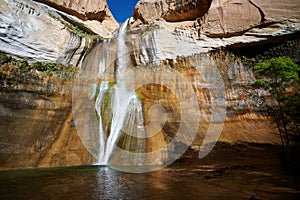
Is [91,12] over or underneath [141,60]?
over

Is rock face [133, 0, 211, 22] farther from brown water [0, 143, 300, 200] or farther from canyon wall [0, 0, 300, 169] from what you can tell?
brown water [0, 143, 300, 200]

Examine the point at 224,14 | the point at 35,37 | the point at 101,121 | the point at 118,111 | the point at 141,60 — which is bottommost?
the point at 101,121

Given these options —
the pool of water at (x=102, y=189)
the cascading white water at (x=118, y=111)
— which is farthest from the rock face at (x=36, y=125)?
the pool of water at (x=102, y=189)

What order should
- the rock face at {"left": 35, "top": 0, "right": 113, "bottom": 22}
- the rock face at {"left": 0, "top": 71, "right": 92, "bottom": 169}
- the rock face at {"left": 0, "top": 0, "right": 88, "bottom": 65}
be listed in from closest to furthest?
the rock face at {"left": 0, "top": 71, "right": 92, "bottom": 169}, the rock face at {"left": 0, "top": 0, "right": 88, "bottom": 65}, the rock face at {"left": 35, "top": 0, "right": 113, "bottom": 22}

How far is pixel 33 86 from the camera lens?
11.6 m

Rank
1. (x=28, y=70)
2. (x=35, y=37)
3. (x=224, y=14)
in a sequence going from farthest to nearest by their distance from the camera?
1. (x=224, y=14)
2. (x=35, y=37)
3. (x=28, y=70)

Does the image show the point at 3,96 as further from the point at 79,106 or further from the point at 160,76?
the point at 160,76

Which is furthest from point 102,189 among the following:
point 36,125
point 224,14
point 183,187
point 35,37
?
point 224,14

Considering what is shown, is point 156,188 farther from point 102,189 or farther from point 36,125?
point 36,125

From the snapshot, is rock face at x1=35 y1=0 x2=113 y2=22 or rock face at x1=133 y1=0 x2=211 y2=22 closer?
rock face at x1=133 y1=0 x2=211 y2=22

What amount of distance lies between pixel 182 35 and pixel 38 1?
39.1 ft

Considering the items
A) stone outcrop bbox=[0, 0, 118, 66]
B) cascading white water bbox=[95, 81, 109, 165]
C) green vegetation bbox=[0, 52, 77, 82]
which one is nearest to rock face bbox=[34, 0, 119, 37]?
stone outcrop bbox=[0, 0, 118, 66]

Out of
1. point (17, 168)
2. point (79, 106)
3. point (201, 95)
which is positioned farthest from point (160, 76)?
point (17, 168)

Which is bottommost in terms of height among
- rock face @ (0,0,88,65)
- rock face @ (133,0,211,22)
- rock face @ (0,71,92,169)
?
rock face @ (0,71,92,169)
